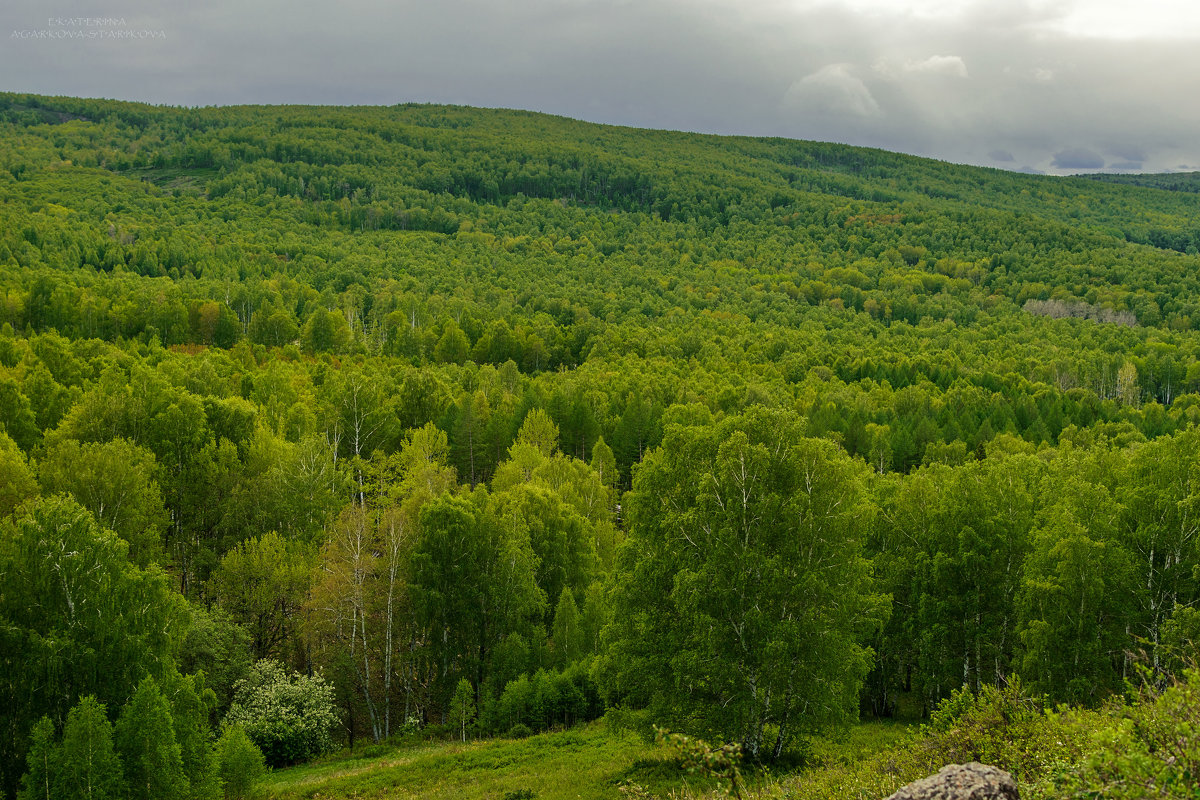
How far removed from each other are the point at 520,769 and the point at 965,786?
17.5m

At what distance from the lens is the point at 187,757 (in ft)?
76.5

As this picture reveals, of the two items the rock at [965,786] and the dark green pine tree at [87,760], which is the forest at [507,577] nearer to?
the dark green pine tree at [87,760]

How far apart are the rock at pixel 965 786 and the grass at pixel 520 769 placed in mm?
8468

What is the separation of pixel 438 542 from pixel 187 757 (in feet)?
43.1

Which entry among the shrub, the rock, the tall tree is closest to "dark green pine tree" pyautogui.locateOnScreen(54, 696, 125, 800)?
the shrub

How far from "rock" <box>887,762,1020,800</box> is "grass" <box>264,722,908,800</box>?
8.47m

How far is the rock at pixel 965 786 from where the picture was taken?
39.8 feet

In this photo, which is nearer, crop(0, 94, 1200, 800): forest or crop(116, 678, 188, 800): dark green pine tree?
crop(116, 678, 188, 800): dark green pine tree

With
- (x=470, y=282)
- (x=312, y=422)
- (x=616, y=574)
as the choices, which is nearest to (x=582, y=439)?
(x=312, y=422)

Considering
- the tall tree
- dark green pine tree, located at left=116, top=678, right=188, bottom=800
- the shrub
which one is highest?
the tall tree

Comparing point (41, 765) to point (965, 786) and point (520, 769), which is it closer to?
point (520, 769)

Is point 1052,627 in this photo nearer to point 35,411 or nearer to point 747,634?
point 747,634

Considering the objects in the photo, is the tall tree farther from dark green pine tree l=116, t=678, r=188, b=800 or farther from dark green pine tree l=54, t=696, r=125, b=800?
dark green pine tree l=54, t=696, r=125, b=800

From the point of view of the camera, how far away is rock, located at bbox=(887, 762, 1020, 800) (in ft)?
39.8
